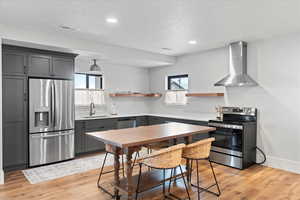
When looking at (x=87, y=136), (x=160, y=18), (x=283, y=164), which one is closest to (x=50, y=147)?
(x=87, y=136)

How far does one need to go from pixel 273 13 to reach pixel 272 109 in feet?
6.55

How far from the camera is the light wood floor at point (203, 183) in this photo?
2.84 metres

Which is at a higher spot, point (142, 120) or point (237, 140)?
point (142, 120)

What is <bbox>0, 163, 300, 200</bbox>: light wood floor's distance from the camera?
2.84 meters

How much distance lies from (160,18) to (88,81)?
10.6 feet

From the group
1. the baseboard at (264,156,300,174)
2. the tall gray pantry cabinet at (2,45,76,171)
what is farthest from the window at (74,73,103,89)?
the baseboard at (264,156,300,174)

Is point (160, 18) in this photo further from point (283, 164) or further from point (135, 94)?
point (283, 164)

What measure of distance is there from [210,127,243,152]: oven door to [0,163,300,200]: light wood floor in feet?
1.56

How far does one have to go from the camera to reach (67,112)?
14.4ft

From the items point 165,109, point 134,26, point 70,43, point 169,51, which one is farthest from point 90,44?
point 165,109

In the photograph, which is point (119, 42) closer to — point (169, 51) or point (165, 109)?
point (169, 51)

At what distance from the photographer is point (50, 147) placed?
4.14 m

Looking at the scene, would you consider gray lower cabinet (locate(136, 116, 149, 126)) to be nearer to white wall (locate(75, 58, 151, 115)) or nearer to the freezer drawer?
white wall (locate(75, 58, 151, 115))

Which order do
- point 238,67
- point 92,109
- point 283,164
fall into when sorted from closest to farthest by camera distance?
point 283,164, point 238,67, point 92,109
